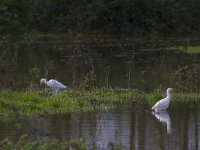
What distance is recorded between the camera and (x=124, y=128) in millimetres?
15156

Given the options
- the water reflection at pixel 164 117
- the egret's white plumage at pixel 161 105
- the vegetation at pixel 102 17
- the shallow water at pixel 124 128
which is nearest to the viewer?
the shallow water at pixel 124 128

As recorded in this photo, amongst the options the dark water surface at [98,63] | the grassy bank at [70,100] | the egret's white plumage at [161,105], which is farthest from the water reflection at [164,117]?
the dark water surface at [98,63]

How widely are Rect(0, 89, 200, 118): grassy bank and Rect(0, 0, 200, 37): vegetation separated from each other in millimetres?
37656

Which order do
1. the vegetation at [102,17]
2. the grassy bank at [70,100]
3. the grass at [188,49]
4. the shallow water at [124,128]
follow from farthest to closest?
the vegetation at [102,17], the grass at [188,49], the grassy bank at [70,100], the shallow water at [124,128]

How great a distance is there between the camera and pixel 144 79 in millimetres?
26953

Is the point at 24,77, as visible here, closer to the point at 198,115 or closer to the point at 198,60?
the point at 198,60

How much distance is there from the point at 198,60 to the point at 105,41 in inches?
751

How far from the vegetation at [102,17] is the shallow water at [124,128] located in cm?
4027

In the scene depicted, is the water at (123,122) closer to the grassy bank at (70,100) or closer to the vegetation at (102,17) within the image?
the grassy bank at (70,100)

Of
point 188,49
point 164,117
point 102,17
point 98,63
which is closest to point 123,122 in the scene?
point 164,117

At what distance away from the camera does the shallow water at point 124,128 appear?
43.9 ft

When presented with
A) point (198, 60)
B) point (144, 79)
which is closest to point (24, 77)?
point (144, 79)

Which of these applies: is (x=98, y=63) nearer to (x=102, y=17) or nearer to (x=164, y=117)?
(x=164, y=117)

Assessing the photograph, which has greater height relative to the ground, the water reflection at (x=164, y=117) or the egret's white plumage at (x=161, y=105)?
the egret's white plumage at (x=161, y=105)
